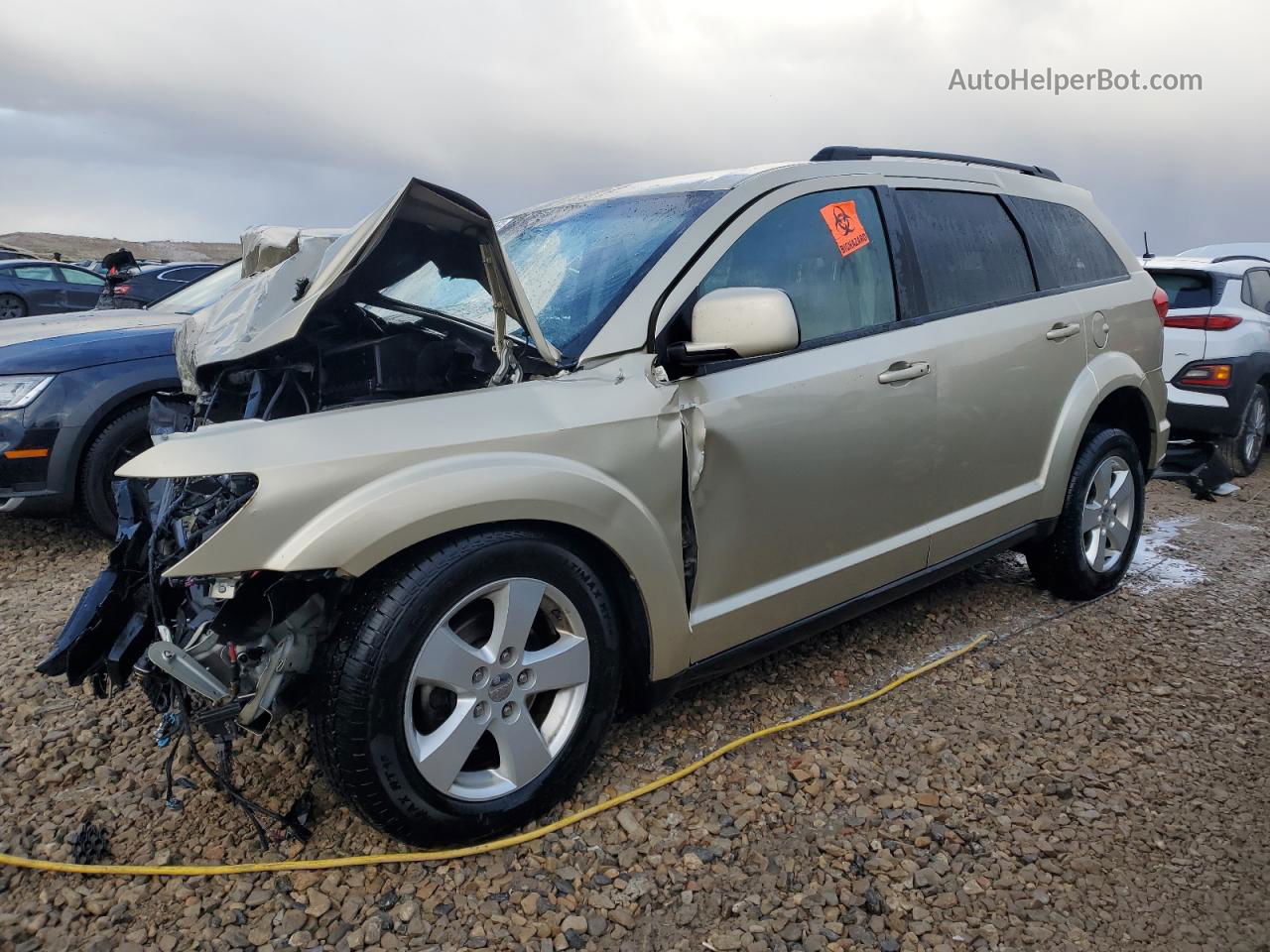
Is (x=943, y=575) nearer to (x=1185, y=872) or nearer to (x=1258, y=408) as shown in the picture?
(x=1185, y=872)

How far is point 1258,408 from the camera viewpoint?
7.02 m

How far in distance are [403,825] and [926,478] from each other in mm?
1982

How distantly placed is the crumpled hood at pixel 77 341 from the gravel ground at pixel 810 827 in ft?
4.83

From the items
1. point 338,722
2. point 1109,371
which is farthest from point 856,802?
point 1109,371

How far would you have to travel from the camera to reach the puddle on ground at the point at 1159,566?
13.8 feet

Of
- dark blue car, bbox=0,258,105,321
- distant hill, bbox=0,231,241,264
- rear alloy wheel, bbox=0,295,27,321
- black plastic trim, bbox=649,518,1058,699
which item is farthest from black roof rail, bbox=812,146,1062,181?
distant hill, bbox=0,231,241,264

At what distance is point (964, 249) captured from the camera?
331cm

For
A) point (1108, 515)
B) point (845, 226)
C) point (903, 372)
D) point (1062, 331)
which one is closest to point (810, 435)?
point (903, 372)

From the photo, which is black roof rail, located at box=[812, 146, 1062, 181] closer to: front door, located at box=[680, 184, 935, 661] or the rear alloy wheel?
front door, located at box=[680, 184, 935, 661]

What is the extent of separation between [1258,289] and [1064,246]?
4712mm

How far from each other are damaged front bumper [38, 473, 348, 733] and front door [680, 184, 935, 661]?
105 centimetres

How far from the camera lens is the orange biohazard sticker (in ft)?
9.52

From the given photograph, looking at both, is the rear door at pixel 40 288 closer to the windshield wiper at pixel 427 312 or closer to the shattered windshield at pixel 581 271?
the shattered windshield at pixel 581 271

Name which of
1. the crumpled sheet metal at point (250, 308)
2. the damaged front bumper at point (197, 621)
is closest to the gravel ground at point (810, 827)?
the damaged front bumper at point (197, 621)
